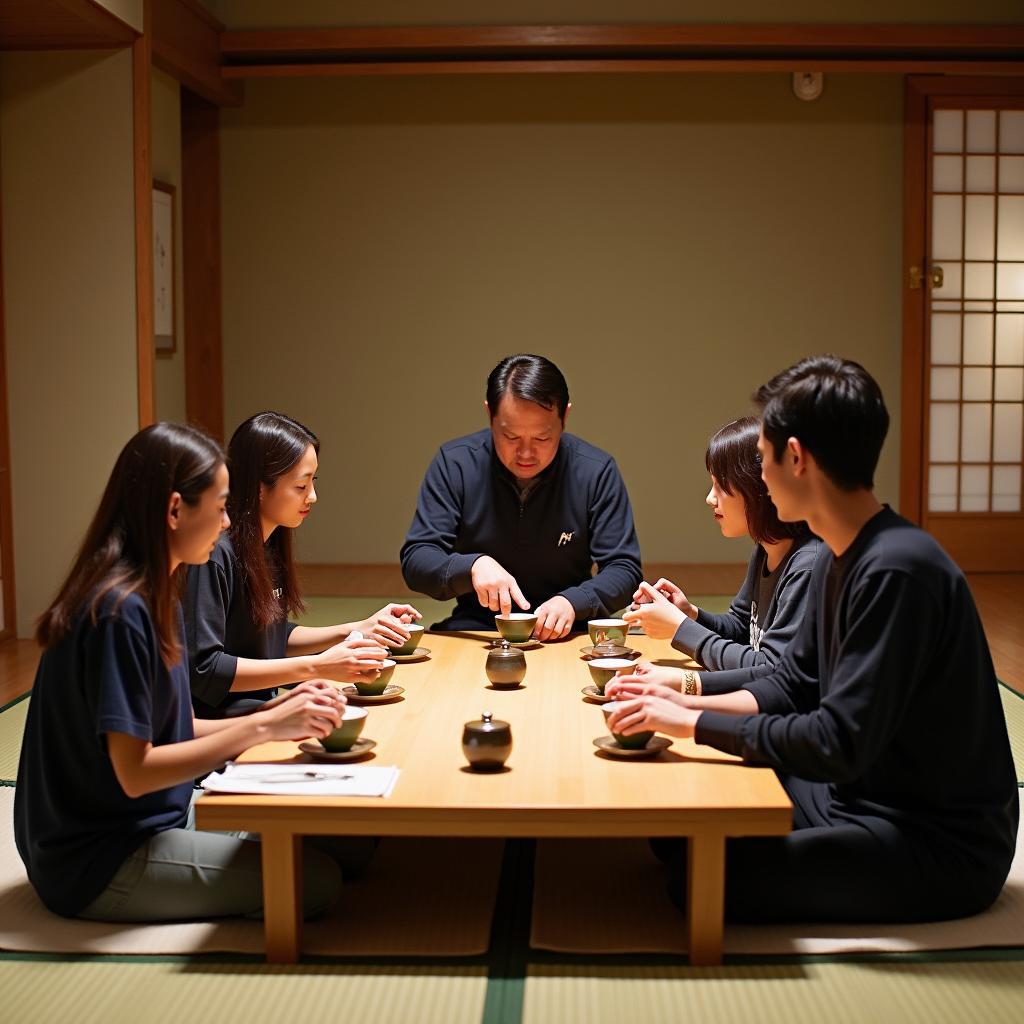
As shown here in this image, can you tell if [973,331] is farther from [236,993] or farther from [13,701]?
[236,993]

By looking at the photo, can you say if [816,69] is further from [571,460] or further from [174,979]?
[174,979]

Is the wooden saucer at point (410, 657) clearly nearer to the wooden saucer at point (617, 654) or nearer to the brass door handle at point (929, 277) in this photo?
the wooden saucer at point (617, 654)

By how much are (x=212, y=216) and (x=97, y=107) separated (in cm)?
199

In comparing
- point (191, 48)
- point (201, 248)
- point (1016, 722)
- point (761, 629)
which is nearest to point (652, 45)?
point (191, 48)

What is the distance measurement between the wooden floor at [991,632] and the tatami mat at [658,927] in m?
2.21

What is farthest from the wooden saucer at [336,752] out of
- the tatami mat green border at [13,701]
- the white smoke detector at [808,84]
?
the white smoke detector at [808,84]

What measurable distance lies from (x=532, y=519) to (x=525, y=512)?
1.1 inches

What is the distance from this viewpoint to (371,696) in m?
2.64

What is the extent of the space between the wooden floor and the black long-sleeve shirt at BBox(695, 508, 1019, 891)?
2.27 m

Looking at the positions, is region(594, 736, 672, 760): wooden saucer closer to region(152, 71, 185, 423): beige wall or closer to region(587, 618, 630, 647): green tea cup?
region(587, 618, 630, 647): green tea cup

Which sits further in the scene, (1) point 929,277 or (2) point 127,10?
(1) point 929,277

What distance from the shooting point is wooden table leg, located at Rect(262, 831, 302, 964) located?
2.13m

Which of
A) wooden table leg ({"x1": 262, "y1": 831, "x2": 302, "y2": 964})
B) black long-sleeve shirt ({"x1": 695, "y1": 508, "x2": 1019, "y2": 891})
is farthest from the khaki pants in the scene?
black long-sleeve shirt ({"x1": 695, "y1": 508, "x2": 1019, "y2": 891})

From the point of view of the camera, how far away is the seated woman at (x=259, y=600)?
108 inches
